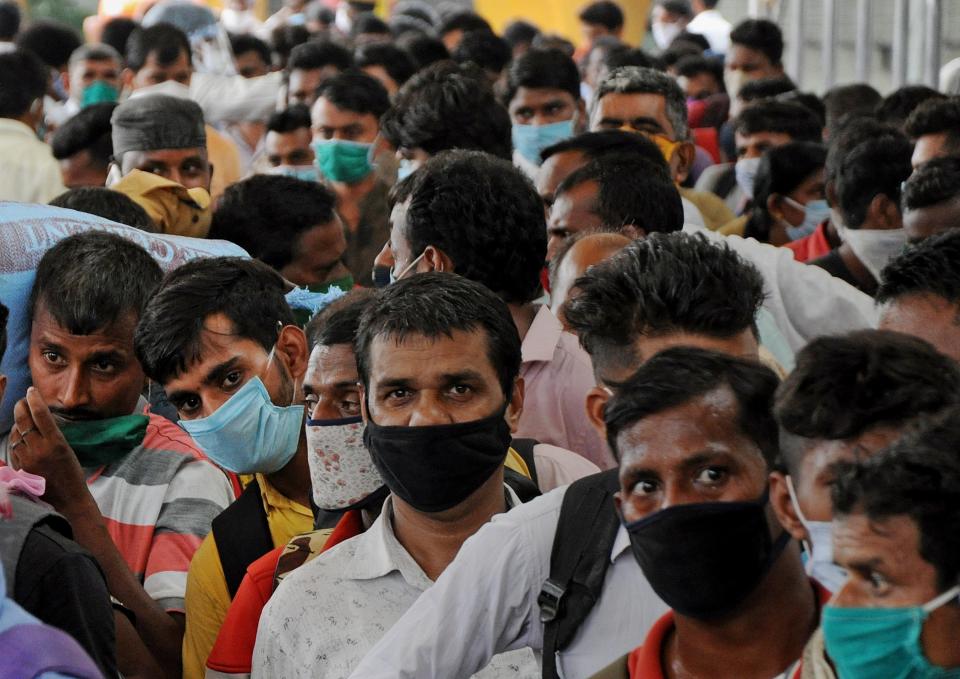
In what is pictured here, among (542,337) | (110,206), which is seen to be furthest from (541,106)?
(542,337)

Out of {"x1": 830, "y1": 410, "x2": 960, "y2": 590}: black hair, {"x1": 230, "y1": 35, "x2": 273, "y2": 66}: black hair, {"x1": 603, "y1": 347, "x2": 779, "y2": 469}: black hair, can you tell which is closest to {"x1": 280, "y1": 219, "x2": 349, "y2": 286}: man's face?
{"x1": 603, "y1": 347, "x2": 779, "y2": 469}: black hair

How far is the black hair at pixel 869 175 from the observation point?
5406mm

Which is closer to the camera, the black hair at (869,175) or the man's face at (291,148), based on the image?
the black hair at (869,175)

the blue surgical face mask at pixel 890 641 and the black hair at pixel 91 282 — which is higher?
the blue surgical face mask at pixel 890 641

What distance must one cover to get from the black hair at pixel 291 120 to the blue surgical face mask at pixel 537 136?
978 millimetres

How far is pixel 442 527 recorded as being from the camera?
3158mm

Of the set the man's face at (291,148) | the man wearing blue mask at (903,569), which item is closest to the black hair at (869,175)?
the man's face at (291,148)

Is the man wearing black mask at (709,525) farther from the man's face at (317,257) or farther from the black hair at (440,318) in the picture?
the man's face at (317,257)

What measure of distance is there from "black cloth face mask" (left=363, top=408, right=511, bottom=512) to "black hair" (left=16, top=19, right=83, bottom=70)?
372 inches

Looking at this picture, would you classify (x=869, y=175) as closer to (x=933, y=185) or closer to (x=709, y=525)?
(x=933, y=185)

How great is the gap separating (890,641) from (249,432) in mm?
2015

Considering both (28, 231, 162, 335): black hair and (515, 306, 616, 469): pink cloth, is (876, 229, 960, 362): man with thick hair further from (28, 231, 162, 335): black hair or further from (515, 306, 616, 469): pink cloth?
(28, 231, 162, 335): black hair

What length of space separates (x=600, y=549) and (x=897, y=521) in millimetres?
698

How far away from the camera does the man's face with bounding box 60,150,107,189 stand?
689cm
